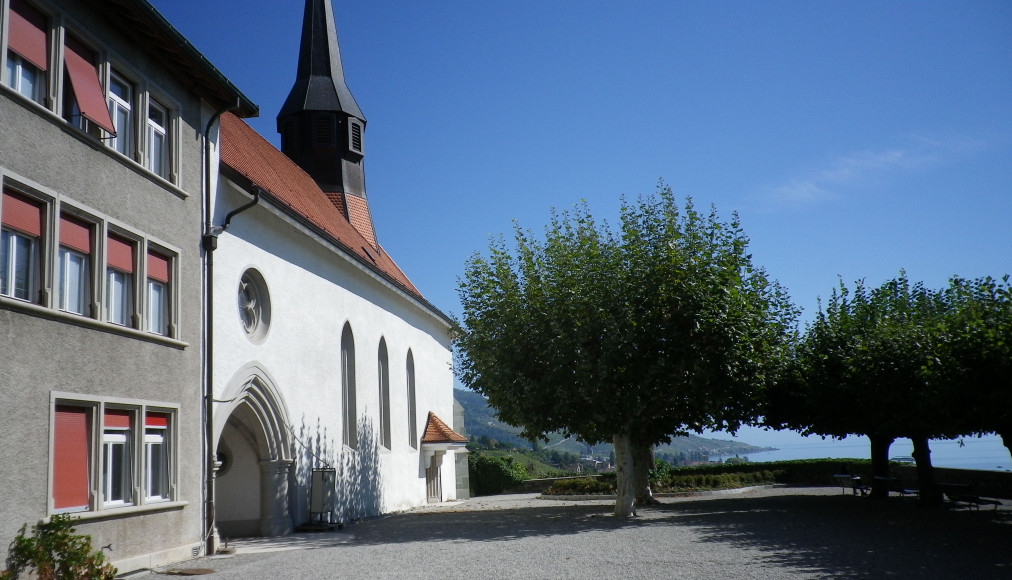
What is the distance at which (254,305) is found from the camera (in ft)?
61.0

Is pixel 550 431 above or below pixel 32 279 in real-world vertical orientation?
below

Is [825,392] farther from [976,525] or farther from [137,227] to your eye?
[137,227]

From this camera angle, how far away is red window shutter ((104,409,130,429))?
12.3 meters

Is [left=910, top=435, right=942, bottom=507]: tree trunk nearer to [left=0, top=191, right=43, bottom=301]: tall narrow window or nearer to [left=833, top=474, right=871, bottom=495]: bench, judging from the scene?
[left=833, top=474, right=871, bottom=495]: bench

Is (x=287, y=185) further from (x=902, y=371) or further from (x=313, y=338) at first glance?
(x=902, y=371)

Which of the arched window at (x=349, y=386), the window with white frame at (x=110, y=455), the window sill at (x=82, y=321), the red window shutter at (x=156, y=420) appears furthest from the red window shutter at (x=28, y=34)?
the arched window at (x=349, y=386)

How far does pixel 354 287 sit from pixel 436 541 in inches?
408

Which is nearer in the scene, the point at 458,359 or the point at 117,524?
the point at 117,524

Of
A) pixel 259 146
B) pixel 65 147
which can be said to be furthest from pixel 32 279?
pixel 259 146

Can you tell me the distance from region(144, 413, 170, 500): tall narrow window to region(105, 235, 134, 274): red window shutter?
2.33 metres

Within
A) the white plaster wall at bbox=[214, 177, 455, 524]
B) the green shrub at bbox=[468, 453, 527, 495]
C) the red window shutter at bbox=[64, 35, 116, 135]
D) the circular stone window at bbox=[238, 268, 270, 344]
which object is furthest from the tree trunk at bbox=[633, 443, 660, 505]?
the red window shutter at bbox=[64, 35, 116, 135]

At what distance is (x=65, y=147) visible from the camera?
38.5 feet

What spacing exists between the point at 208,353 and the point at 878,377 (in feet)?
53.5

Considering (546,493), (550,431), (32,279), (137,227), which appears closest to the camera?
(32,279)
